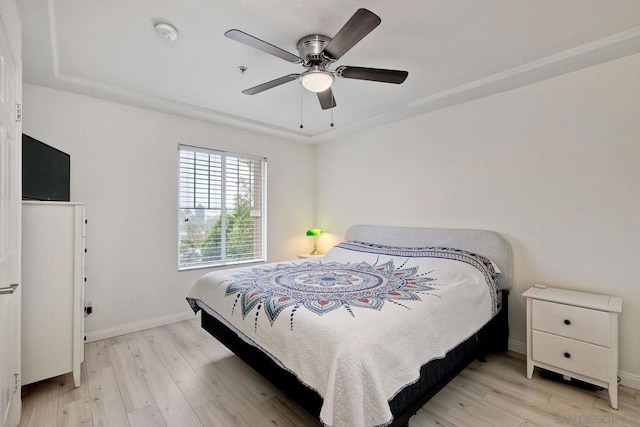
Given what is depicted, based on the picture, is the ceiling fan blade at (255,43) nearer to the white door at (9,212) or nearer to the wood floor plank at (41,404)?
the white door at (9,212)

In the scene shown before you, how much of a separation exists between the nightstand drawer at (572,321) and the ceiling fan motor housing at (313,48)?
2483mm

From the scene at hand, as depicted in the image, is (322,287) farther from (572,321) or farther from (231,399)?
(572,321)

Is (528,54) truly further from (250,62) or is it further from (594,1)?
(250,62)

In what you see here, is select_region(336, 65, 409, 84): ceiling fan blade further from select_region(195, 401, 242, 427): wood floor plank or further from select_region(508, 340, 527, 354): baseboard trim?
select_region(508, 340, 527, 354): baseboard trim

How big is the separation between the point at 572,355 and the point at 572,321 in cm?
25

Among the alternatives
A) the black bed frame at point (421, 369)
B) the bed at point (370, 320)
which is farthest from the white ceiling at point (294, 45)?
the black bed frame at point (421, 369)

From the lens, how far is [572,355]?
6.93ft

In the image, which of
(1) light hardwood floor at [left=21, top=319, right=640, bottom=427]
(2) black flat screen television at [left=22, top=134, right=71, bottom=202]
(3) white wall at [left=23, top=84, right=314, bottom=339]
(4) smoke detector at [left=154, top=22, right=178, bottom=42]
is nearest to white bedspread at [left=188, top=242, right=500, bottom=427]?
(1) light hardwood floor at [left=21, top=319, right=640, bottom=427]

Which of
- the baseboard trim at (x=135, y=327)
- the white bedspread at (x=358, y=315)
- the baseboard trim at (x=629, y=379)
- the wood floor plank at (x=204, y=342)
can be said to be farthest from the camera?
the baseboard trim at (x=135, y=327)

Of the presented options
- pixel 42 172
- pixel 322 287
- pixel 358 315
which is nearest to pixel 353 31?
pixel 358 315

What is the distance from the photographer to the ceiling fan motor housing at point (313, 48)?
2.04 metres

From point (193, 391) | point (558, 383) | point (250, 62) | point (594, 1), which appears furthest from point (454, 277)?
point (250, 62)

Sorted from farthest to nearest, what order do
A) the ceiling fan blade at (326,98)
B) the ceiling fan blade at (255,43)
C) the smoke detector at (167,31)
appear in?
the ceiling fan blade at (326,98) < the smoke detector at (167,31) < the ceiling fan blade at (255,43)

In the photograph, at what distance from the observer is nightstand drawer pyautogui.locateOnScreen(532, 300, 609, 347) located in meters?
2.01
